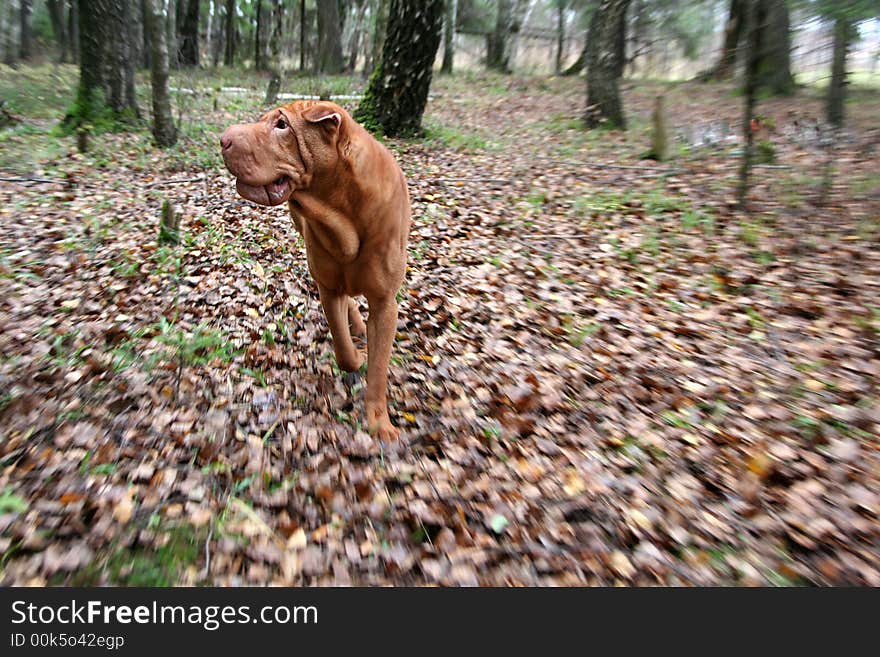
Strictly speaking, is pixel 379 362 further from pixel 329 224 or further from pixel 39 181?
pixel 39 181

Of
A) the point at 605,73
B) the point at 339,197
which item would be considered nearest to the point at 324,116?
the point at 339,197

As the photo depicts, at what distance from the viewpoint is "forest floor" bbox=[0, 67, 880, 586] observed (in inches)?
106

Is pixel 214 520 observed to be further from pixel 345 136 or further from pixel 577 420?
pixel 577 420

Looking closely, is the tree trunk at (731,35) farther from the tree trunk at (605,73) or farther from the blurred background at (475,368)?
the blurred background at (475,368)

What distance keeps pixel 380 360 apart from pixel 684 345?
2.80 metres

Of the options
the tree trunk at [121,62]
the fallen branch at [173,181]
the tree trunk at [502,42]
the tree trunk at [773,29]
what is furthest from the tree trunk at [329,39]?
the tree trunk at [773,29]

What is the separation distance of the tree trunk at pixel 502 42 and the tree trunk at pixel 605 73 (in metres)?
13.7

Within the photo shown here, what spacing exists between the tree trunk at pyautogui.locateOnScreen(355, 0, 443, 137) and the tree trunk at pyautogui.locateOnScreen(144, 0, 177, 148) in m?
3.77

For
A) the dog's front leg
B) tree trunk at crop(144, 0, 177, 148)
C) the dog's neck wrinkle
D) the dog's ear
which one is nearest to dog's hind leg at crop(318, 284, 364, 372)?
the dog's front leg

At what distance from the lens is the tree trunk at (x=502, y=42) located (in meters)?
25.6

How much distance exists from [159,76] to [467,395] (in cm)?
937

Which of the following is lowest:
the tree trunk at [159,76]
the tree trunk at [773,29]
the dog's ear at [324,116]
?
the dog's ear at [324,116]

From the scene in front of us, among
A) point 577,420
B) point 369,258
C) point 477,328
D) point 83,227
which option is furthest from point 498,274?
point 83,227

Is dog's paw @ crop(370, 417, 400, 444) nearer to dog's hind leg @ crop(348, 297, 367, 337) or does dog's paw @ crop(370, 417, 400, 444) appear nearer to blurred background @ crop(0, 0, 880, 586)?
blurred background @ crop(0, 0, 880, 586)
